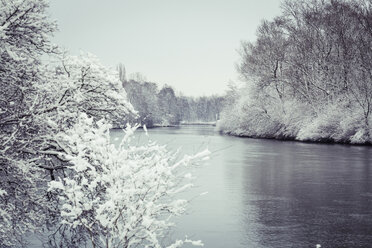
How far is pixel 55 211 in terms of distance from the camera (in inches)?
315

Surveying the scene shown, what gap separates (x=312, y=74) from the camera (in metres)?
39.6

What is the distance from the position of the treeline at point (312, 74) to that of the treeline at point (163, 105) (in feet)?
34.9

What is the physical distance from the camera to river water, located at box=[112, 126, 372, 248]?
9273mm

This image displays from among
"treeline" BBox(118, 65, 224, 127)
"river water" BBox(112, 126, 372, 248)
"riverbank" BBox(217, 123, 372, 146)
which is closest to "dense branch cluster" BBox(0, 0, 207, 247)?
"river water" BBox(112, 126, 372, 248)

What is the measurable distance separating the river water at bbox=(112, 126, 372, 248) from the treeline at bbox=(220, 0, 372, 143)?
1515 centimetres

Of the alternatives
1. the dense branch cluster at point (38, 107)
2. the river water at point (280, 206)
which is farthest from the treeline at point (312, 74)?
the dense branch cluster at point (38, 107)

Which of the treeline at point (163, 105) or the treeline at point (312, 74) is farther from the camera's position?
the treeline at point (163, 105)

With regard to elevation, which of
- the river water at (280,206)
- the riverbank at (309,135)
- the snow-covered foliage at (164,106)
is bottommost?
the river water at (280,206)

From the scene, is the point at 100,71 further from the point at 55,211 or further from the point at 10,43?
the point at 55,211

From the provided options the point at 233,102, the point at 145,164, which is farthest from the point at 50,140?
the point at 233,102

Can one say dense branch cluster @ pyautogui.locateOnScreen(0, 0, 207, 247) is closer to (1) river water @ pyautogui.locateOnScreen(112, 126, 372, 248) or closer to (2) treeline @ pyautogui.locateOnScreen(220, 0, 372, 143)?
(1) river water @ pyautogui.locateOnScreen(112, 126, 372, 248)

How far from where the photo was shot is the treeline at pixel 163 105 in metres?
87.6

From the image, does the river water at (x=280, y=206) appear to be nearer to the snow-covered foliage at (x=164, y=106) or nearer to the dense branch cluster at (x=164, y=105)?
the snow-covered foliage at (x=164, y=106)

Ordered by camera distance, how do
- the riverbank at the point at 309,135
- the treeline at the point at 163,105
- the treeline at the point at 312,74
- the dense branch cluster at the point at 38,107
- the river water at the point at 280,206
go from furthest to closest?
the treeline at the point at 163,105 → the treeline at the point at 312,74 → the riverbank at the point at 309,135 → the river water at the point at 280,206 → the dense branch cluster at the point at 38,107
